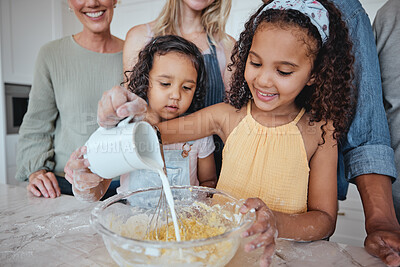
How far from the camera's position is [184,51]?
1.00m

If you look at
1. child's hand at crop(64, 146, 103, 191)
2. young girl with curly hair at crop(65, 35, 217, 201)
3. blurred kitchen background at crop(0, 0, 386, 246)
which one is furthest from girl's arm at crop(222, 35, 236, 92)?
blurred kitchen background at crop(0, 0, 386, 246)

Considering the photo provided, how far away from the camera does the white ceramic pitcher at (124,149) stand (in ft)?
1.77

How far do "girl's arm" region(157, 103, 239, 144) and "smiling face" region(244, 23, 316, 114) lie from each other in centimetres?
15

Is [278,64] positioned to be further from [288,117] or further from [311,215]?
[311,215]

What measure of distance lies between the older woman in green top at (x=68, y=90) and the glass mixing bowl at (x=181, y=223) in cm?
87

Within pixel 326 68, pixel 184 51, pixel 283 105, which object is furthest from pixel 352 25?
pixel 184 51

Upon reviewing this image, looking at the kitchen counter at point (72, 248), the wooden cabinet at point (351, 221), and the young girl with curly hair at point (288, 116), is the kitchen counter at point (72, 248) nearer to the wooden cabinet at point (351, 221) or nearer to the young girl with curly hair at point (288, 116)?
the young girl with curly hair at point (288, 116)

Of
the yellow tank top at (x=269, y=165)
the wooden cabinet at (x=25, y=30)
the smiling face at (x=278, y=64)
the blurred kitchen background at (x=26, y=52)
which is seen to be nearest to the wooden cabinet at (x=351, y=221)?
the blurred kitchen background at (x=26, y=52)

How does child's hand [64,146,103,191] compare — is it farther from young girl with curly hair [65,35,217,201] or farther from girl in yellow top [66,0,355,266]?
young girl with curly hair [65,35,217,201]

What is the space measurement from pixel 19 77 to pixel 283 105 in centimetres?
239

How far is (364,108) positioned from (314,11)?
0.34 m

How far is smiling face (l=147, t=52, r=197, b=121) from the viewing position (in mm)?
979

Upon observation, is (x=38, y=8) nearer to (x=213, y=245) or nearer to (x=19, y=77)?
(x=19, y=77)

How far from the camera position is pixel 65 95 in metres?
1.41
